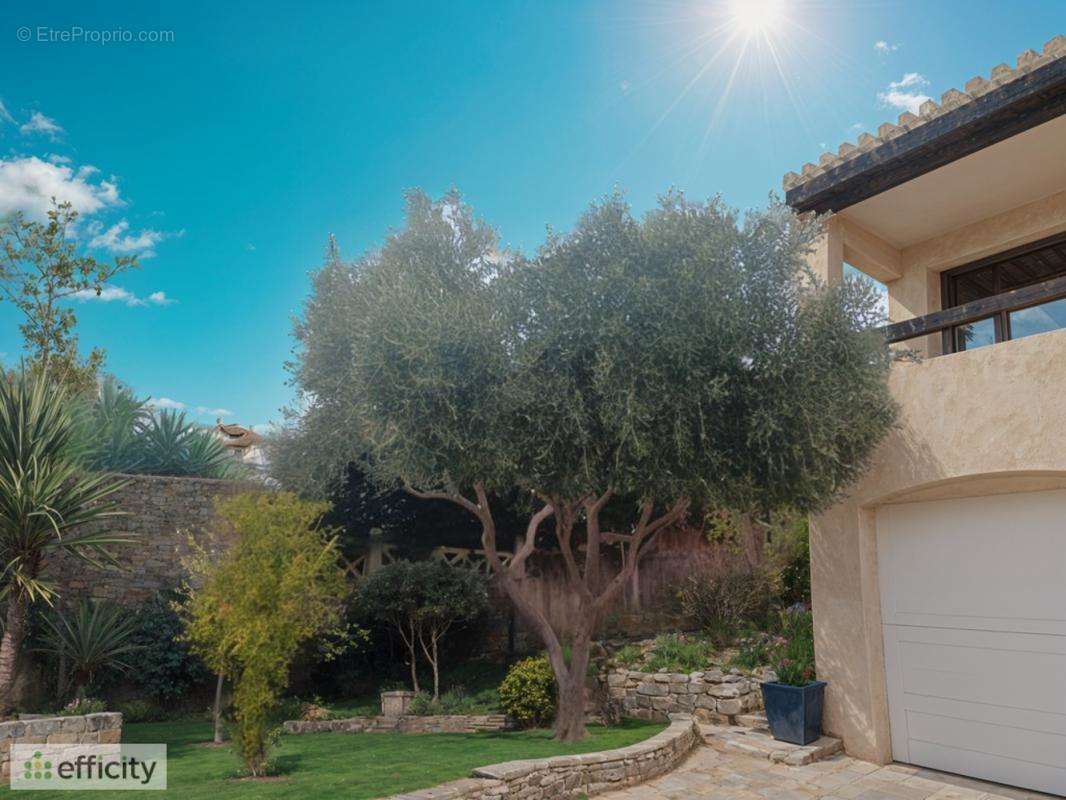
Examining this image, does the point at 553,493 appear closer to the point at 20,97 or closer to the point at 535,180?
the point at 535,180

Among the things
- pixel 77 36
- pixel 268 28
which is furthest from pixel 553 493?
pixel 77 36

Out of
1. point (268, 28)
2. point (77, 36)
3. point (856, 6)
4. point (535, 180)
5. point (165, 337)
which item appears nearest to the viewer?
point (856, 6)

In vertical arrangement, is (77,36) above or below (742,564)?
above

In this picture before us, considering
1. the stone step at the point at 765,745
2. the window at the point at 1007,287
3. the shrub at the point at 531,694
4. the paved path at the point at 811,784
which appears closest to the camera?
the paved path at the point at 811,784

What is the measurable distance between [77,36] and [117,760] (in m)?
9.78

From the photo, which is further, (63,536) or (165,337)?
(165,337)

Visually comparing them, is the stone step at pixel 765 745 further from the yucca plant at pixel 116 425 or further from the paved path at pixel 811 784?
the yucca plant at pixel 116 425

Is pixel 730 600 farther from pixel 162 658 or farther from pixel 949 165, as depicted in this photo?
pixel 162 658

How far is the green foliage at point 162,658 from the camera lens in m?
13.7

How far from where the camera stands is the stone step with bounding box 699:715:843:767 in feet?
29.3

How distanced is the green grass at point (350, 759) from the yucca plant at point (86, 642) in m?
1.32

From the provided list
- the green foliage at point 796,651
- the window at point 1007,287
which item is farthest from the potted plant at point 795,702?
the window at point 1007,287

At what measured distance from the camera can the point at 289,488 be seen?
593 inches

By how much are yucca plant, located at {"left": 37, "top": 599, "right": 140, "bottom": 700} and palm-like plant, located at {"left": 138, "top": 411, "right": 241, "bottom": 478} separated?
4476mm
